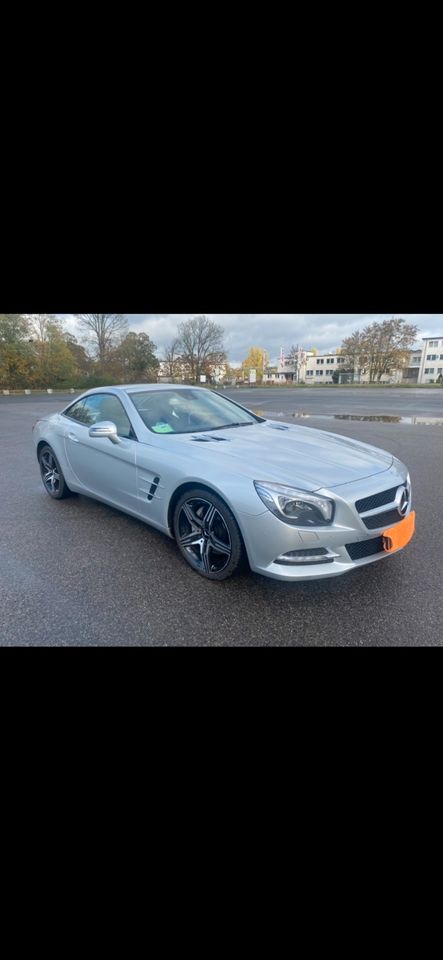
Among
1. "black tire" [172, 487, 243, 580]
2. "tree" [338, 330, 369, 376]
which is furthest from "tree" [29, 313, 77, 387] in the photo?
"black tire" [172, 487, 243, 580]

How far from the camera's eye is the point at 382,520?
8.18 ft

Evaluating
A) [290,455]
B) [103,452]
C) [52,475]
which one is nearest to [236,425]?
[290,455]

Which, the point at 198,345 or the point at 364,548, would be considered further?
the point at 198,345

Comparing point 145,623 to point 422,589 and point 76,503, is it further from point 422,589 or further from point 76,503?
point 76,503

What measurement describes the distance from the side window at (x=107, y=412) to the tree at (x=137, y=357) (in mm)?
38081

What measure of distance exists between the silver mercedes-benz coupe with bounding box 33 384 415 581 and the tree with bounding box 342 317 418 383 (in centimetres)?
5030

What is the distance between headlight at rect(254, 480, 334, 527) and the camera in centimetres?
233

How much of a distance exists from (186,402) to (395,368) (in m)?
54.3

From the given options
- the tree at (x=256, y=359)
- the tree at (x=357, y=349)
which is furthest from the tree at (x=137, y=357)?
the tree at (x=256, y=359)

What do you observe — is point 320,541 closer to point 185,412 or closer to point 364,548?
point 364,548

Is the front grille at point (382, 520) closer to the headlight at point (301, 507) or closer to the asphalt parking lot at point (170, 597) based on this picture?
the headlight at point (301, 507)

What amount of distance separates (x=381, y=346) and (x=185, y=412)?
5260 cm

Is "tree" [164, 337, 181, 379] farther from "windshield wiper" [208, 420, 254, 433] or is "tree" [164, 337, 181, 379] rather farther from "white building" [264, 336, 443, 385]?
"windshield wiper" [208, 420, 254, 433]
